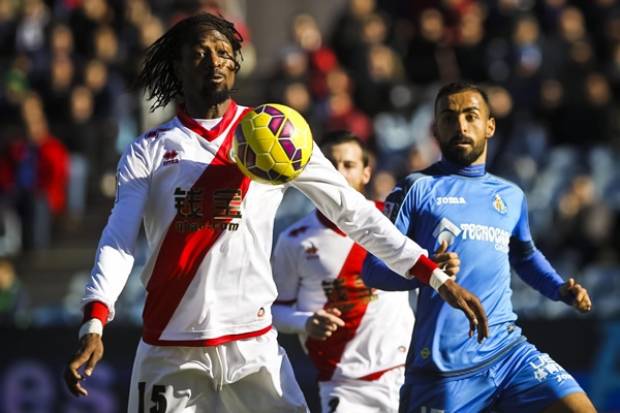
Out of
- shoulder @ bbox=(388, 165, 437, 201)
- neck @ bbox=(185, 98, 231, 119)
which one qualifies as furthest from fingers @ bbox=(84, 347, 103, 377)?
shoulder @ bbox=(388, 165, 437, 201)

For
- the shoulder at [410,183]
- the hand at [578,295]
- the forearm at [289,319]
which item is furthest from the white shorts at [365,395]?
the shoulder at [410,183]

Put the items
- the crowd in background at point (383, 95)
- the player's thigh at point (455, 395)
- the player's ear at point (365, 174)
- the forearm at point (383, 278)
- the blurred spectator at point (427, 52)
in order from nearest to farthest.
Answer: the forearm at point (383, 278) < the player's thigh at point (455, 395) < the player's ear at point (365, 174) < the crowd in background at point (383, 95) < the blurred spectator at point (427, 52)

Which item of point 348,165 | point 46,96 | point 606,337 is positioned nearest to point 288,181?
point 348,165

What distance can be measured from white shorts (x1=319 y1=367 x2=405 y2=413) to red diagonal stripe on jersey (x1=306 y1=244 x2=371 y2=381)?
0.13m

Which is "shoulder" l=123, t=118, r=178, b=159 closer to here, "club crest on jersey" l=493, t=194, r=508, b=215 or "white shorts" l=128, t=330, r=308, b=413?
"white shorts" l=128, t=330, r=308, b=413

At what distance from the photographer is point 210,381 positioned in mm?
6195

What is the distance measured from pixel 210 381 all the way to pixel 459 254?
5.39ft

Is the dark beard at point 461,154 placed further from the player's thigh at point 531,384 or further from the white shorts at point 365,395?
the white shorts at point 365,395

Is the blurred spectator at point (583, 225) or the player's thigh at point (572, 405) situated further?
the blurred spectator at point (583, 225)

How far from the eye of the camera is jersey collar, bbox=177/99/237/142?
6.33m

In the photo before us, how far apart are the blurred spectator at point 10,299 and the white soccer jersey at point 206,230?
959cm

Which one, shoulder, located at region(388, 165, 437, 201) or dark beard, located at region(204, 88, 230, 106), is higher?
dark beard, located at region(204, 88, 230, 106)

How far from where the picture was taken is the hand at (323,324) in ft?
23.7

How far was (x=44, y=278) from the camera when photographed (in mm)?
16578
